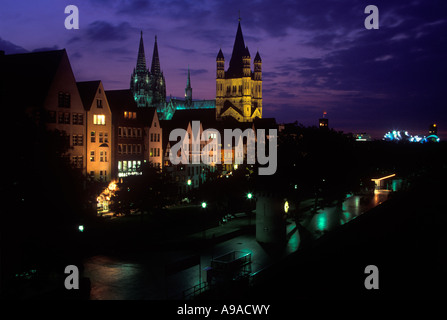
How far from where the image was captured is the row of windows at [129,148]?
5892 cm

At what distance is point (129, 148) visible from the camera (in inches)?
2379

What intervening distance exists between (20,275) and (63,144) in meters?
8.01

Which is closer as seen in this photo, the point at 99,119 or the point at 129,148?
the point at 99,119

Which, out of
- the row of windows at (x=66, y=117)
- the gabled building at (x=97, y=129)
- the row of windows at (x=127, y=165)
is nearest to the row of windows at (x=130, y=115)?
the gabled building at (x=97, y=129)

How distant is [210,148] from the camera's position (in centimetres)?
8306

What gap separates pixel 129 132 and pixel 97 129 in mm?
7461

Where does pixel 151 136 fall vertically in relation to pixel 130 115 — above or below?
below

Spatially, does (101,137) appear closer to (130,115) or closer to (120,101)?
(130,115)

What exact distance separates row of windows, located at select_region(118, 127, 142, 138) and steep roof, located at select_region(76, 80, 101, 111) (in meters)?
7.27

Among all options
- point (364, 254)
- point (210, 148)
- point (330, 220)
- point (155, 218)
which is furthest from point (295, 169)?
point (210, 148)

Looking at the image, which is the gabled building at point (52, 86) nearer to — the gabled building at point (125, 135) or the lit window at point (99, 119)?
the lit window at point (99, 119)

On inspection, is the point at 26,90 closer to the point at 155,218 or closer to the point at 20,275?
the point at 155,218

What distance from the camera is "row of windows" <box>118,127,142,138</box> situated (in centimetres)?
5909

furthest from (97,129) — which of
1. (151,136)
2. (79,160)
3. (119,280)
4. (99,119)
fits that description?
(119,280)
